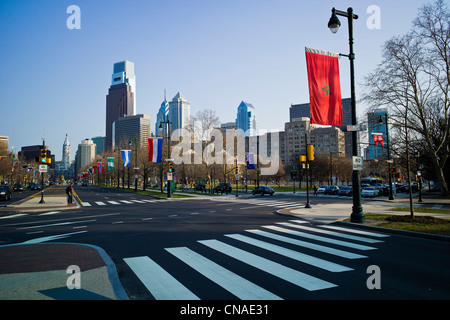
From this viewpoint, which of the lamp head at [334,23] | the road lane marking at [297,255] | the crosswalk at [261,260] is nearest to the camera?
the crosswalk at [261,260]

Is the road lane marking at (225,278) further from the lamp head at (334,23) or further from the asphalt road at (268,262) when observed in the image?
the lamp head at (334,23)

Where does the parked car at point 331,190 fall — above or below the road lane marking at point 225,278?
below

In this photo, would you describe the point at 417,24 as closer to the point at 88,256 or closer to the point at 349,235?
the point at 349,235

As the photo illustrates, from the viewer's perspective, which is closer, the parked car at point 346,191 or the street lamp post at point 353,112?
the street lamp post at point 353,112

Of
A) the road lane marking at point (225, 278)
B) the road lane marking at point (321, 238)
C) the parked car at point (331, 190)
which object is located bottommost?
the parked car at point (331, 190)

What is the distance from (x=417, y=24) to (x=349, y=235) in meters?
25.7

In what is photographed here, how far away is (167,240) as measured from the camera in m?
10.2

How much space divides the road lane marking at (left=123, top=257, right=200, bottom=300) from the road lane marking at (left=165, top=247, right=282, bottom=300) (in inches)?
28.6

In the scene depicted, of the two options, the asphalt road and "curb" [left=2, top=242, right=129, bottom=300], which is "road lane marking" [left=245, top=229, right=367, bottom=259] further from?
"curb" [left=2, top=242, right=129, bottom=300]

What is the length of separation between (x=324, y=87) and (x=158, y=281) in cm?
1121

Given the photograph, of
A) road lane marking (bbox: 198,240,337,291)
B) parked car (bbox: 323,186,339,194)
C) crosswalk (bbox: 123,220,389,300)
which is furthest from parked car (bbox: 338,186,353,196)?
road lane marking (bbox: 198,240,337,291)

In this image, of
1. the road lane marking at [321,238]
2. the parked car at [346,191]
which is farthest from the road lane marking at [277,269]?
the parked car at [346,191]

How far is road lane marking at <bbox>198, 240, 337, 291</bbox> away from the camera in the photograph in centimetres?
569

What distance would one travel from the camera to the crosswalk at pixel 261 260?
5.52 m
